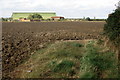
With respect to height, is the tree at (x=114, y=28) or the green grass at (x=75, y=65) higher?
the tree at (x=114, y=28)

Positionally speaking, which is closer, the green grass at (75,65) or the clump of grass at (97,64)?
the clump of grass at (97,64)

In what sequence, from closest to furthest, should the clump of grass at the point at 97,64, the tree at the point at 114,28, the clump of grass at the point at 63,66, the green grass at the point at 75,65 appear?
the clump of grass at the point at 97,64, the green grass at the point at 75,65, the clump of grass at the point at 63,66, the tree at the point at 114,28

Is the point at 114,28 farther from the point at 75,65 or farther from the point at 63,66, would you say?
the point at 63,66

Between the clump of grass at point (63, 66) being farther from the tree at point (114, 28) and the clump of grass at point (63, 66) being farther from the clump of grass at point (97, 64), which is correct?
the tree at point (114, 28)

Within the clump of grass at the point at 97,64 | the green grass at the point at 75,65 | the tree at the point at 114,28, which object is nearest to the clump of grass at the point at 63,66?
the green grass at the point at 75,65

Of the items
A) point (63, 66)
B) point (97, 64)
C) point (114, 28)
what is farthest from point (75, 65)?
point (114, 28)

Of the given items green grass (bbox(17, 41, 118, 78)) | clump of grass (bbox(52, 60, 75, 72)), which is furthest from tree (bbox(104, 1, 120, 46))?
→ clump of grass (bbox(52, 60, 75, 72))

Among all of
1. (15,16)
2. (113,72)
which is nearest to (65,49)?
(113,72)

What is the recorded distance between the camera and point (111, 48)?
10.5 meters

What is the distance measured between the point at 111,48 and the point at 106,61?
1.30 m

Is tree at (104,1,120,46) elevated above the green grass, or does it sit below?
above

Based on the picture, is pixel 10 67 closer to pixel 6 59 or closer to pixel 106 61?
pixel 6 59

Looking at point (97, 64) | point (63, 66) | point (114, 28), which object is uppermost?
point (114, 28)

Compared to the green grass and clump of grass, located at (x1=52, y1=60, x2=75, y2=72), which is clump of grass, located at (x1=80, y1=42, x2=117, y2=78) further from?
clump of grass, located at (x1=52, y1=60, x2=75, y2=72)
